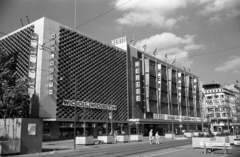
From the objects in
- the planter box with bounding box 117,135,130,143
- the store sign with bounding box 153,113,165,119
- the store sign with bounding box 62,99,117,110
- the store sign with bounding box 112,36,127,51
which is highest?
the store sign with bounding box 112,36,127,51

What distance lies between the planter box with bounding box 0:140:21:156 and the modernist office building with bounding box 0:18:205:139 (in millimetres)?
Result: 11118

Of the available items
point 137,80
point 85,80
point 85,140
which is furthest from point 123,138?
point 137,80

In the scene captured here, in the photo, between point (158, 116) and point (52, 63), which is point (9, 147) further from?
point (158, 116)

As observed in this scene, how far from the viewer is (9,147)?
21.3 meters

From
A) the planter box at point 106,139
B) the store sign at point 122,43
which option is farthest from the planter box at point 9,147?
the store sign at point 122,43

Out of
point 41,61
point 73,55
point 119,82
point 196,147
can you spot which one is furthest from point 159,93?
point 196,147

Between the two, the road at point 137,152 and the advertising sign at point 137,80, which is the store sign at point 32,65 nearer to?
the road at point 137,152

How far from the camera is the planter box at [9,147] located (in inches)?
818

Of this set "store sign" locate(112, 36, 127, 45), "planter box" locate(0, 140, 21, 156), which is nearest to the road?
"planter box" locate(0, 140, 21, 156)

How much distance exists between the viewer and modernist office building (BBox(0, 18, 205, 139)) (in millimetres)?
45344

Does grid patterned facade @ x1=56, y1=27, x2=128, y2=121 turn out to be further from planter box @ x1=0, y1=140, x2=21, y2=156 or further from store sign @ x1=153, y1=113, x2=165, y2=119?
planter box @ x1=0, y1=140, x2=21, y2=156

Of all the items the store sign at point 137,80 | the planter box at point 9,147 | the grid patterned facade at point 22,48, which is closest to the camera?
the planter box at point 9,147

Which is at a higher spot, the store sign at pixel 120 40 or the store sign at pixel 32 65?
the store sign at pixel 120 40

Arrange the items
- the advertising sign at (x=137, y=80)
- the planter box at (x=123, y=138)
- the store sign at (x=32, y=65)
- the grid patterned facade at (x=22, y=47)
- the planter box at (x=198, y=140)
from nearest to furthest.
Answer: the planter box at (x=198, y=140) → the planter box at (x=123, y=138) → the store sign at (x=32, y=65) → the grid patterned facade at (x=22, y=47) → the advertising sign at (x=137, y=80)
